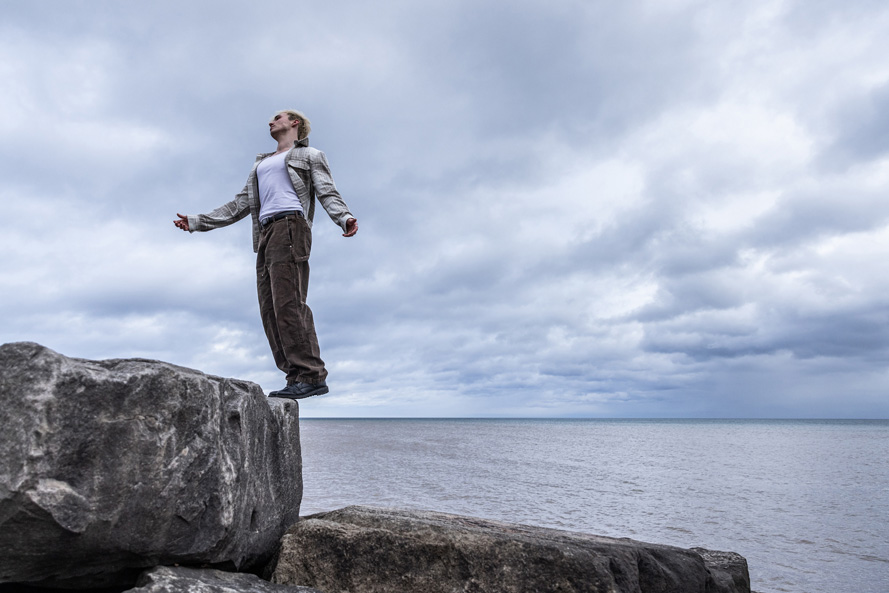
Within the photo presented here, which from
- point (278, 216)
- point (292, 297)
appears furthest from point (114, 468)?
point (278, 216)

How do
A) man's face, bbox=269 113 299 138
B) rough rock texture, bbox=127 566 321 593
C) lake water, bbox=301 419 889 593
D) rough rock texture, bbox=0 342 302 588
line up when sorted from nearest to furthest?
rough rock texture, bbox=0 342 302 588
rough rock texture, bbox=127 566 321 593
man's face, bbox=269 113 299 138
lake water, bbox=301 419 889 593

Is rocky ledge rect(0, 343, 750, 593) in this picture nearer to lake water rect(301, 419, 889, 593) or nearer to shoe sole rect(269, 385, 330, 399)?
shoe sole rect(269, 385, 330, 399)

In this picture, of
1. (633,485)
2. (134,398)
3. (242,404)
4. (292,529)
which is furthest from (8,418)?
(633,485)

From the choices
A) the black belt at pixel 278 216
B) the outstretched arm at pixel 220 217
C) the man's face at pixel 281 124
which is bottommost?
the black belt at pixel 278 216

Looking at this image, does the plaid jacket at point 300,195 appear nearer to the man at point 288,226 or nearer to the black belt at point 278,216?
the man at point 288,226

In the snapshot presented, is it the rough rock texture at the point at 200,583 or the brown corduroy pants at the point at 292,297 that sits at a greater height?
the brown corduroy pants at the point at 292,297

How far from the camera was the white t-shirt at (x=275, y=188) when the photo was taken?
579cm

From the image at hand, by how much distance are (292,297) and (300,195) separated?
100 cm

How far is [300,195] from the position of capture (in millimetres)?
5887

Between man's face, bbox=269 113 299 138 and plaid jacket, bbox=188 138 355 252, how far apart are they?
23 cm

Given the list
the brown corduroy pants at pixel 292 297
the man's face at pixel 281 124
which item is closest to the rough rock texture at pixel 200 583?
the brown corduroy pants at pixel 292 297

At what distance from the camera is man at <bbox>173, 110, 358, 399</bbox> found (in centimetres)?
553

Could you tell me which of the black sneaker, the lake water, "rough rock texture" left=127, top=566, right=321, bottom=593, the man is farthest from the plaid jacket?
the lake water

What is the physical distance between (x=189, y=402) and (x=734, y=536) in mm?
10872
